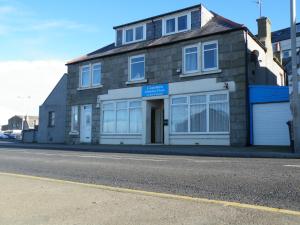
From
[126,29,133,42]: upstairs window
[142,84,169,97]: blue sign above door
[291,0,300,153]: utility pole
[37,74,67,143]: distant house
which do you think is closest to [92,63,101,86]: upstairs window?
[126,29,133,42]: upstairs window

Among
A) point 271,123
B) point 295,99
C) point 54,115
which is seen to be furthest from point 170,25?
point 54,115

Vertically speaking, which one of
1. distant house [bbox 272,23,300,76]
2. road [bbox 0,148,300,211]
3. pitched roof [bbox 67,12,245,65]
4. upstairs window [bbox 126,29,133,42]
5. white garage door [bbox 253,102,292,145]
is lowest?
road [bbox 0,148,300,211]

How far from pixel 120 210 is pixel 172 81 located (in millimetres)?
19960

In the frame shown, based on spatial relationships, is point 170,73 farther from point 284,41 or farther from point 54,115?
point 284,41

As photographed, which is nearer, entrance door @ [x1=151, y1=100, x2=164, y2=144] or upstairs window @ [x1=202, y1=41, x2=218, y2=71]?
upstairs window @ [x1=202, y1=41, x2=218, y2=71]

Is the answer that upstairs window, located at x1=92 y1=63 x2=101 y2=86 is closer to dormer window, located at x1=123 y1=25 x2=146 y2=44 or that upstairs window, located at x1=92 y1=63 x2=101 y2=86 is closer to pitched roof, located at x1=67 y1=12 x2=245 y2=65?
pitched roof, located at x1=67 y1=12 x2=245 y2=65

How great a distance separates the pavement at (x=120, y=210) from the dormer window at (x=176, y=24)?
20.7 m

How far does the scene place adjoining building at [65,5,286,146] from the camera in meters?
23.1

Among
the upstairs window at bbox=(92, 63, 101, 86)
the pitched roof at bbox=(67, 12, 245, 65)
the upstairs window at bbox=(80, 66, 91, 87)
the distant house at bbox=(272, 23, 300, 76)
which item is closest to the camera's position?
the pitched roof at bbox=(67, 12, 245, 65)

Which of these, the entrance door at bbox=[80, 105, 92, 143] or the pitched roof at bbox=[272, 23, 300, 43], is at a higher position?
the pitched roof at bbox=[272, 23, 300, 43]

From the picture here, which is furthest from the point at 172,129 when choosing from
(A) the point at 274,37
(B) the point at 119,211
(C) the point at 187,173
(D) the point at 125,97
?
(A) the point at 274,37

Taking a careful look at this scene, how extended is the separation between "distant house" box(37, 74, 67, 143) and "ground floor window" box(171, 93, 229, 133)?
15.1m

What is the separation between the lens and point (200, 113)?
80.4ft

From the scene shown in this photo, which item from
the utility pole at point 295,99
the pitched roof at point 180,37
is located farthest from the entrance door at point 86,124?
the utility pole at point 295,99
